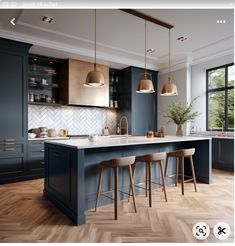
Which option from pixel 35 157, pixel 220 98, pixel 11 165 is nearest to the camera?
pixel 11 165

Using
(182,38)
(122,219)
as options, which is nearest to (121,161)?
(122,219)

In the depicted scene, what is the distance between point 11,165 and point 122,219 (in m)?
2.55

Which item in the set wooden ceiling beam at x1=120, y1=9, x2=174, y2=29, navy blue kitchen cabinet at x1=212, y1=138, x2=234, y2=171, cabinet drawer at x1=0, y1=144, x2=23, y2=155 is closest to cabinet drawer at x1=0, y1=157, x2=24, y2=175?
cabinet drawer at x1=0, y1=144, x2=23, y2=155

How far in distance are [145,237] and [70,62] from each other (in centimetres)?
405

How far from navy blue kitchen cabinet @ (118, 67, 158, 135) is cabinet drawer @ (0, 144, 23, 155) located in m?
2.82

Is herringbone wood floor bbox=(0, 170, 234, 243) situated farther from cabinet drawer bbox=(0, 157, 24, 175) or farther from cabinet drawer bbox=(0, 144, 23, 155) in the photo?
cabinet drawer bbox=(0, 144, 23, 155)

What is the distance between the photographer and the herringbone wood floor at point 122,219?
201 centimetres

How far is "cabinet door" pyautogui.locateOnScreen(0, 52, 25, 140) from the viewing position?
3.83 meters

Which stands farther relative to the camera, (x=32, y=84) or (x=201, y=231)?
(x=32, y=84)

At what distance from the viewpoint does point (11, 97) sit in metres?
3.92

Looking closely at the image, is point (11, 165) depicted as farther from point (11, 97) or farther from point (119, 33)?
point (119, 33)

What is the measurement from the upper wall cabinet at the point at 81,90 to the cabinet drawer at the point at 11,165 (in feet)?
5.43

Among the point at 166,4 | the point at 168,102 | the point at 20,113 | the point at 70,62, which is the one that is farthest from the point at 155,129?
the point at 166,4

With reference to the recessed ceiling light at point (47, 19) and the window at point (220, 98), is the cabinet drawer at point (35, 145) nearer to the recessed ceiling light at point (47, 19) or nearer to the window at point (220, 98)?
the recessed ceiling light at point (47, 19)
